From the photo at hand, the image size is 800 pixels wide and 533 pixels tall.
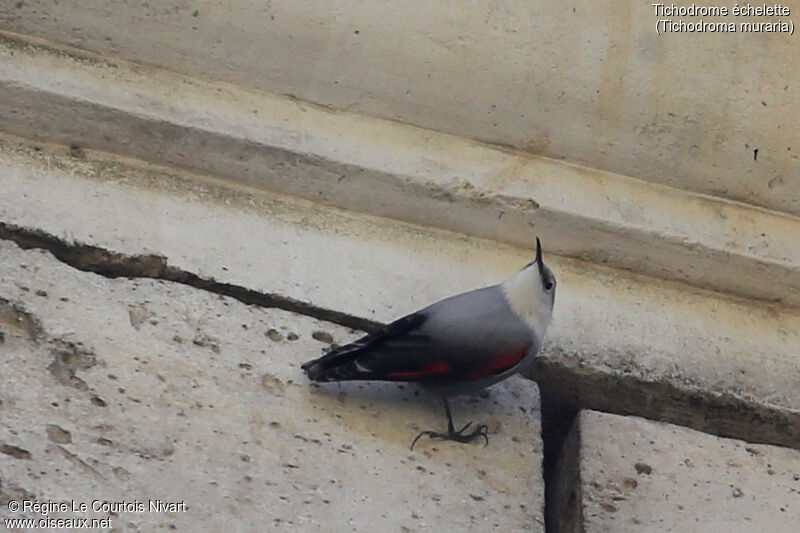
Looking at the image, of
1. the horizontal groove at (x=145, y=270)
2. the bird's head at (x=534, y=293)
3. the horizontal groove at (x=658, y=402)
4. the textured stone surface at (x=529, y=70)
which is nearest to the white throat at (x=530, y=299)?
the bird's head at (x=534, y=293)

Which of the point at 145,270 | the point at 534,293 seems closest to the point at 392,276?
the point at 534,293

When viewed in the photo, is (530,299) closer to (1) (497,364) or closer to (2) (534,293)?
(2) (534,293)

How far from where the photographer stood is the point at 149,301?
262 cm

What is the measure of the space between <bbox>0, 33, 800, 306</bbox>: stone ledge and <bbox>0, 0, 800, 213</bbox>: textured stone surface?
0.05 m

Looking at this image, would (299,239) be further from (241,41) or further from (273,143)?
(241,41)

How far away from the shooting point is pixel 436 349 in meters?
2.53

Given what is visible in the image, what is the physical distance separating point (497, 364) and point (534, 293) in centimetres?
19

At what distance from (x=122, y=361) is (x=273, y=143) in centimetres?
67

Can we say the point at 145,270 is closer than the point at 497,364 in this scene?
No

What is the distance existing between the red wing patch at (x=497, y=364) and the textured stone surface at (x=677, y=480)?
0.23 m

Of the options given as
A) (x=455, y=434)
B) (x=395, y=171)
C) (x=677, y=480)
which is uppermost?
(x=395, y=171)

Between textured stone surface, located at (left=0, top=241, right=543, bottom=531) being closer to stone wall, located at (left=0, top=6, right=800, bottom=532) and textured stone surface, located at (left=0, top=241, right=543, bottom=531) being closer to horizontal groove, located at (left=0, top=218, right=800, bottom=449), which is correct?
stone wall, located at (left=0, top=6, right=800, bottom=532)

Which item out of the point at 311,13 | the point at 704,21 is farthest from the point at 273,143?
the point at 704,21

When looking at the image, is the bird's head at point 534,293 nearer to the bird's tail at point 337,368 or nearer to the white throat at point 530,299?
the white throat at point 530,299
